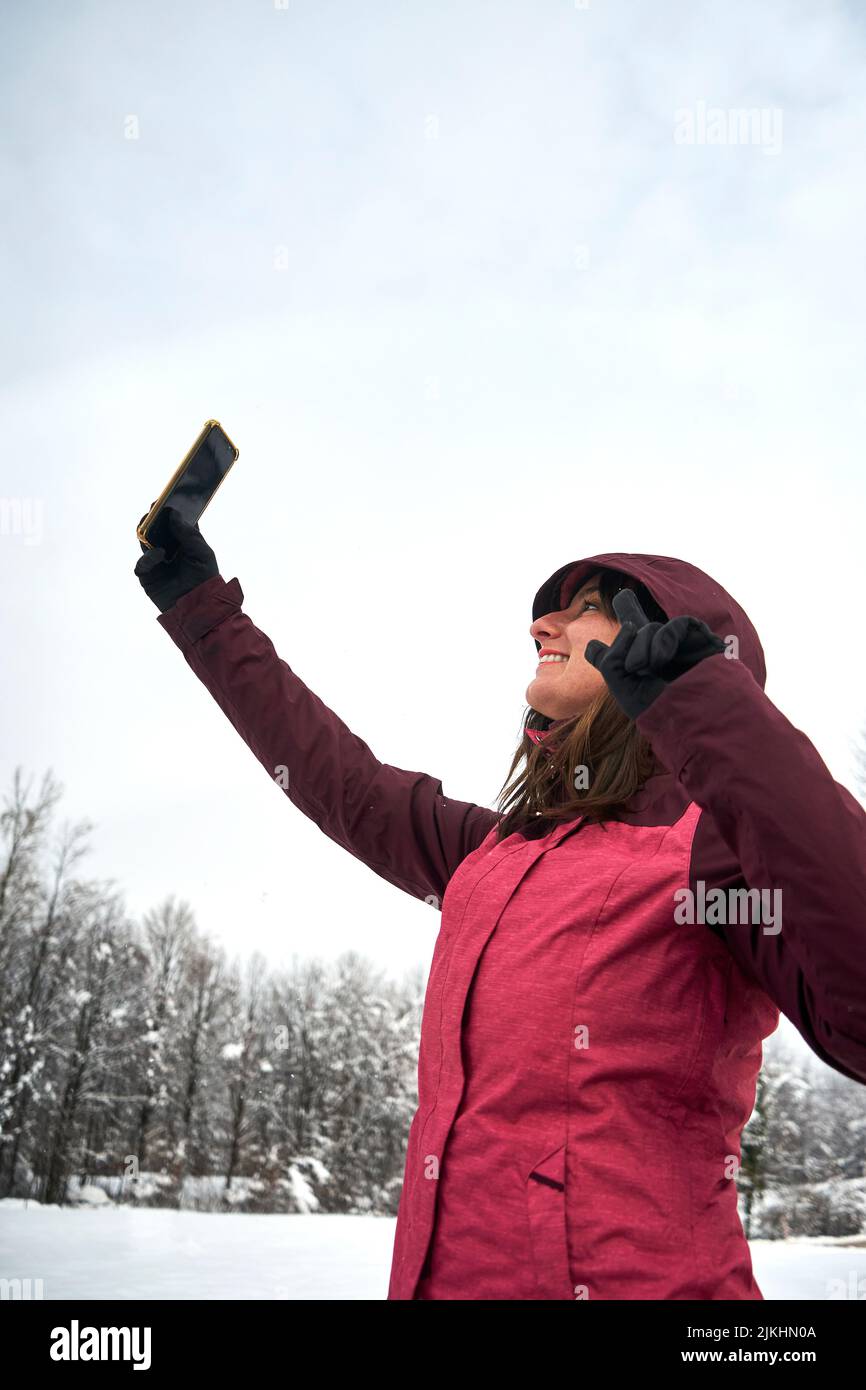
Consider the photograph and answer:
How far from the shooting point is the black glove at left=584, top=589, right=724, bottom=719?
0.93m

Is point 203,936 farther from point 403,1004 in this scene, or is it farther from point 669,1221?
point 669,1221

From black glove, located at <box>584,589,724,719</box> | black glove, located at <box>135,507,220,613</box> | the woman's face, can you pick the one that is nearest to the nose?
the woman's face

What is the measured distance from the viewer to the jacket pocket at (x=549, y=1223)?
2.96 feet

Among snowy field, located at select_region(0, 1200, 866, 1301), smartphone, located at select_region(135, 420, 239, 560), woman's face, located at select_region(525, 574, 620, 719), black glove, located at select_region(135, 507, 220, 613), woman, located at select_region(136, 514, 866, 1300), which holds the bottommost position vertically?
snowy field, located at select_region(0, 1200, 866, 1301)

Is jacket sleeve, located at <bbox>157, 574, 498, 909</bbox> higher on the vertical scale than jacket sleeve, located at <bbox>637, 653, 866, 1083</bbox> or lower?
higher

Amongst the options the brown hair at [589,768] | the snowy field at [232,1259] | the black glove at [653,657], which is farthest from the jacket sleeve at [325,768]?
the snowy field at [232,1259]

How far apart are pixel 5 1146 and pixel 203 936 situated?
6506 millimetres

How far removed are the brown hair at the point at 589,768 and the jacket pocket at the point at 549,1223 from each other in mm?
402

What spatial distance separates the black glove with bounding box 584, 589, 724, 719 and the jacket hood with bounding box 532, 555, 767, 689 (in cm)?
23

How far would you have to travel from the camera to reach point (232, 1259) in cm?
1095

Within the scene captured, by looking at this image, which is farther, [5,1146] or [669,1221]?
[5,1146]

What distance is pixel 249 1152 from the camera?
19.8 m

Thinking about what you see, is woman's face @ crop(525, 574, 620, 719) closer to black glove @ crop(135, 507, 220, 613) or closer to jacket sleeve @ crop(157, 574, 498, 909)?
jacket sleeve @ crop(157, 574, 498, 909)
